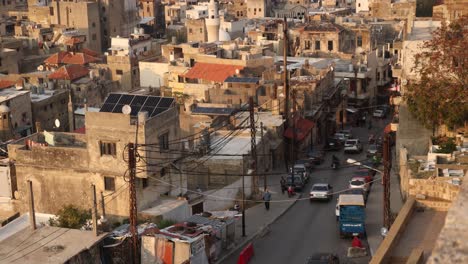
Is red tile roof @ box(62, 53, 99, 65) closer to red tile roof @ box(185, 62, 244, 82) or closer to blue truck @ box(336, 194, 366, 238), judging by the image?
red tile roof @ box(185, 62, 244, 82)

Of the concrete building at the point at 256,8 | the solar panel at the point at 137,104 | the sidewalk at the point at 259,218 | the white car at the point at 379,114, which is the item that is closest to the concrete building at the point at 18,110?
the solar panel at the point at 137,104

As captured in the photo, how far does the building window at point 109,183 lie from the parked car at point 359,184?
10.7m

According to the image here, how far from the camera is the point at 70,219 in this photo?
2616 cm

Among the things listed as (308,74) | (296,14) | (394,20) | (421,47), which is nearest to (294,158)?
(421,47)

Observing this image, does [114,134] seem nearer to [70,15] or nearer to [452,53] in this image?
[452,53]

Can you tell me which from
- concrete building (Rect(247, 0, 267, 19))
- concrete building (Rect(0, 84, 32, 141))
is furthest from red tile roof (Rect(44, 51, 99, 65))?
concrete building (Rect(247, 0, 267, 19))

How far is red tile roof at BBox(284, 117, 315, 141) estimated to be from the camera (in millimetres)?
40094

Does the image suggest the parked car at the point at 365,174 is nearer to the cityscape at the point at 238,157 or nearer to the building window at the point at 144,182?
the cityscape at the point at 238,157

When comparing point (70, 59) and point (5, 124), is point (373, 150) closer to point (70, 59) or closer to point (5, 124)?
point (5, 124)

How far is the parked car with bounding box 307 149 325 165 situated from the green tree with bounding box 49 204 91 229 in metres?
15.5

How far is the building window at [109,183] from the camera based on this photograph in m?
27.4

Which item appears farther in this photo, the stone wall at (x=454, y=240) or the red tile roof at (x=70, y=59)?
the red tile roof at (x=70, y=59)

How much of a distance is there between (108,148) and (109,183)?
1.28 meters

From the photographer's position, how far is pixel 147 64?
5662 cm
